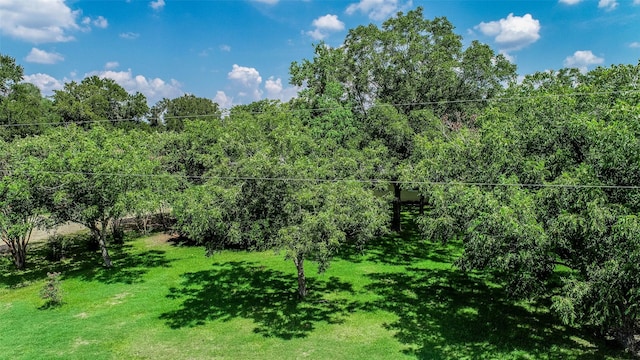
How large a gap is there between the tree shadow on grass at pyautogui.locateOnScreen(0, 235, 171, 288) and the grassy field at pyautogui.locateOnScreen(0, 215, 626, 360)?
0.12 meters

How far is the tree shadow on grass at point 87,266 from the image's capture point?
1831cm

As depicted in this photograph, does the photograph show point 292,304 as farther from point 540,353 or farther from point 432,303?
point 540,353

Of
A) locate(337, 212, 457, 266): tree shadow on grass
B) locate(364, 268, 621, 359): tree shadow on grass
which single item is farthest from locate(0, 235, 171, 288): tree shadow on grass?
locate(364, 268, 621, 359): tree shadow on grass

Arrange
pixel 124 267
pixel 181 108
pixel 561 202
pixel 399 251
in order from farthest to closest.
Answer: pixel 181 108, pixel 399 251, pixel 124 267, pixel 561 202

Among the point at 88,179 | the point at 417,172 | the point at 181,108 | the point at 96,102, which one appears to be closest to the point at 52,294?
the point at 88,179

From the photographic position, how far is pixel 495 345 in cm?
1179

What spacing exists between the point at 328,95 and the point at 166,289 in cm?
1351

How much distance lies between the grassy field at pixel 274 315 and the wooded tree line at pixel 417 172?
1421 millimetres

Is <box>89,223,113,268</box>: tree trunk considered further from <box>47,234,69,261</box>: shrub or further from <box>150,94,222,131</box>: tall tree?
<box>150,94,222,131</box>: tall tree

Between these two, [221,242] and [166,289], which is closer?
[221,242]

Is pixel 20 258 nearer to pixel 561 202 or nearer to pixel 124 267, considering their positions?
pixel 124 267

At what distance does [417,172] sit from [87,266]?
1645 centimetres

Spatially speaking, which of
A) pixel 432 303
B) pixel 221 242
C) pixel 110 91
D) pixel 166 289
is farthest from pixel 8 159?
pixel 110 91

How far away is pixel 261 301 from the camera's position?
50.7ft
